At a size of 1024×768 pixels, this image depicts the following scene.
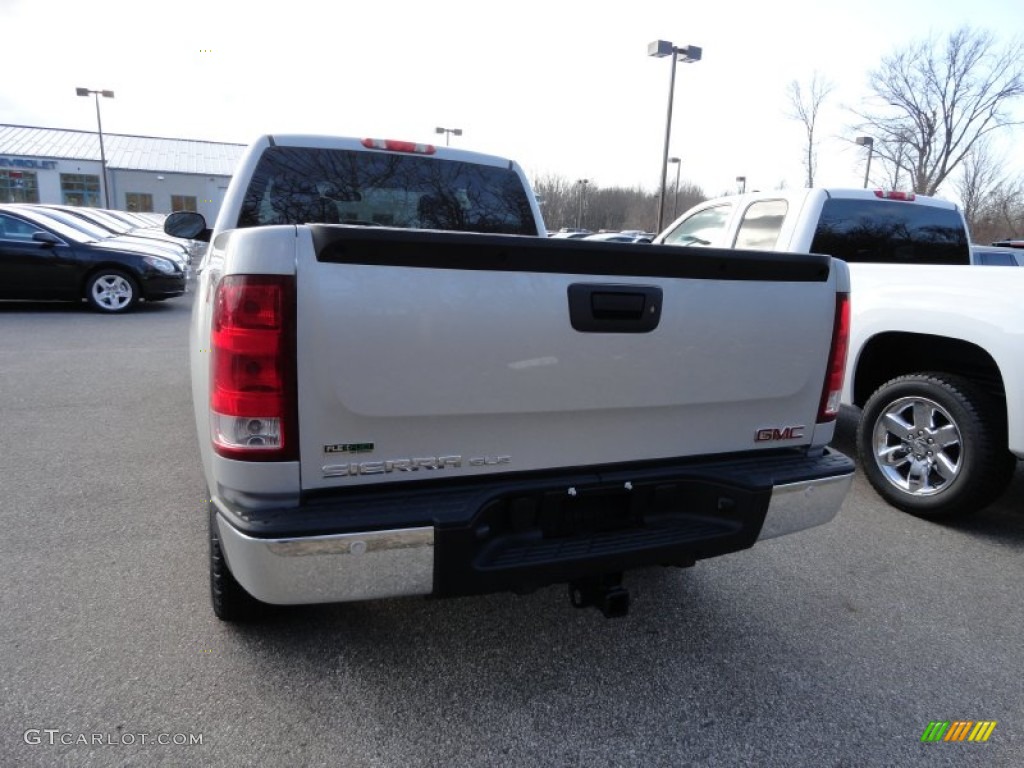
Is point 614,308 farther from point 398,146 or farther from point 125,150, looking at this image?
point 125,150

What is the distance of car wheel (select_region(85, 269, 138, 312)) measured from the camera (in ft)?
37.1

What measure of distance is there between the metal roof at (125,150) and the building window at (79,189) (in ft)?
5.08

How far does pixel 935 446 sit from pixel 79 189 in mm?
65207

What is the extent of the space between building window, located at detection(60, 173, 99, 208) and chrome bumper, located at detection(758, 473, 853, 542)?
64091 millimetres

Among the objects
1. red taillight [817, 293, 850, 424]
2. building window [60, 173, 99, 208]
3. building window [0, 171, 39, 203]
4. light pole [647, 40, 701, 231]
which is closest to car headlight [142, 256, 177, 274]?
red taillight [817, 293, 850, 424]

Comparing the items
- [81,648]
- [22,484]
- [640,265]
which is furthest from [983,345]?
[22,484]

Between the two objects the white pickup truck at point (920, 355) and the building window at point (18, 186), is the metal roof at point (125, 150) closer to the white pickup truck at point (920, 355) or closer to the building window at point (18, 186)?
the building window at point (18, 186)

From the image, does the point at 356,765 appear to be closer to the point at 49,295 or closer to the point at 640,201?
the point at 49,295

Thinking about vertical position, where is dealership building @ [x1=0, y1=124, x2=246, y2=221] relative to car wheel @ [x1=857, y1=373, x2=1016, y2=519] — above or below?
above

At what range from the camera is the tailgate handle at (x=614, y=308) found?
7.18 feet

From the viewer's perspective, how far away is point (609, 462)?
242 centimetres

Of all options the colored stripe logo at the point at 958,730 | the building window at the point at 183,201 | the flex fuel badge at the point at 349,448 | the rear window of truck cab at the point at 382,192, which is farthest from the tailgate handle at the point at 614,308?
the building window at the point at 183,201

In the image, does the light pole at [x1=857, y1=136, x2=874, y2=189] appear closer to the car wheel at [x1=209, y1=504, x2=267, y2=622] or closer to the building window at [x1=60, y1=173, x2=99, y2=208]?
the car wheel at [x1=209, y1=504, x2=267, y2=622]

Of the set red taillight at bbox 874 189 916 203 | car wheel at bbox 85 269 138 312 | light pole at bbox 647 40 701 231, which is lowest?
car wheel at bbox 85 269 138 312
